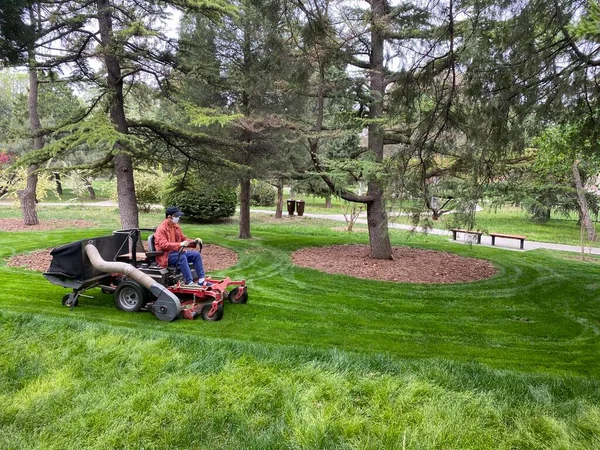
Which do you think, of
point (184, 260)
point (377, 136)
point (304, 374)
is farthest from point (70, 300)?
point (377, 136)

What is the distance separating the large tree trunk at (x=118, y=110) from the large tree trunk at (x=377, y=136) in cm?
500

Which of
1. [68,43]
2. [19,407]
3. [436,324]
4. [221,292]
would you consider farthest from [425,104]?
[68,43]

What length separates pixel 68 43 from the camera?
7.83 meters

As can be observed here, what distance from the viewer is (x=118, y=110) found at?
8.23 meters

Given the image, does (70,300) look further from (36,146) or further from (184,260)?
(36,146)

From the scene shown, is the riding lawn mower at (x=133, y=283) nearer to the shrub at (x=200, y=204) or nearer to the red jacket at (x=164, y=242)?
the red jacket at (x=164, y=242)

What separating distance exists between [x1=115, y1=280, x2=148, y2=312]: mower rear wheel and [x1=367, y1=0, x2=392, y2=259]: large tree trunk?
455 cm

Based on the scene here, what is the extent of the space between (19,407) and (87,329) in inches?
63.9

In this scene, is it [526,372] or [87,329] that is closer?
[526,372]

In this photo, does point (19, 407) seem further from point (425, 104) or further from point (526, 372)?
point (425, 104)

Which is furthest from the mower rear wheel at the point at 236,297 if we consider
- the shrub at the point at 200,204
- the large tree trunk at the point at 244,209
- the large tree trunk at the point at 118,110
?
the shrub at the point at 200,204

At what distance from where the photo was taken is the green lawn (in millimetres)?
2691

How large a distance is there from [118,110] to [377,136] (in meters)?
5.51

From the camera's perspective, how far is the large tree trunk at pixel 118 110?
7.65 metres
